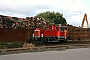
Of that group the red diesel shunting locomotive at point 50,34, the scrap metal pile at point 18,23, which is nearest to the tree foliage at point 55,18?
the scrap metal pile at point 18,23

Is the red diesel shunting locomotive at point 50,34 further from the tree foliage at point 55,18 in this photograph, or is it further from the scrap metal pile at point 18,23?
the tree foliage at point 55,18

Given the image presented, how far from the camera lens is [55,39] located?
31.6 metres

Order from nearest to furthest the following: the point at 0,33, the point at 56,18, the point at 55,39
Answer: the point at 0,33 < the point at 55,39 < the point at 56,18

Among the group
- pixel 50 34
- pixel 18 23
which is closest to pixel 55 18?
Result: pixel 18 23

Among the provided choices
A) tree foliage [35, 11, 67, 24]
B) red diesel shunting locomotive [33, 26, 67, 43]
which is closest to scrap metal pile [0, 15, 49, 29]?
red diesel shunting locomotive [33, 26, 67, 43]

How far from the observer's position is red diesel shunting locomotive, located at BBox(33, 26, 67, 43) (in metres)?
29.9

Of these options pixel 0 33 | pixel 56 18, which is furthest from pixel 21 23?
pixel 56 18

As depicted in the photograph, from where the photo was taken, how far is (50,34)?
31094 mm

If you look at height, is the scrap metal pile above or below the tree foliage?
below

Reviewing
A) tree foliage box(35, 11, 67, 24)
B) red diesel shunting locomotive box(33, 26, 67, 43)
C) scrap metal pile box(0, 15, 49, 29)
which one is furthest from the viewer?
tree foliage box(35, 11, 67, 24)

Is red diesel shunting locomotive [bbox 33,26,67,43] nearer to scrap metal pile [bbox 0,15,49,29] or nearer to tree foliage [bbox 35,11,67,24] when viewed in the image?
scrap metal pile [bbox 0,15,49,29]

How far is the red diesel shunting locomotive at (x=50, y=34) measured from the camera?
98.1ft

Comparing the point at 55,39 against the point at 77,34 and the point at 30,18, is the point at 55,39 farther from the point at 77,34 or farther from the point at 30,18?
the point at 77,34

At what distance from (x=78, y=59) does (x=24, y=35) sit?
17396 millimetres
